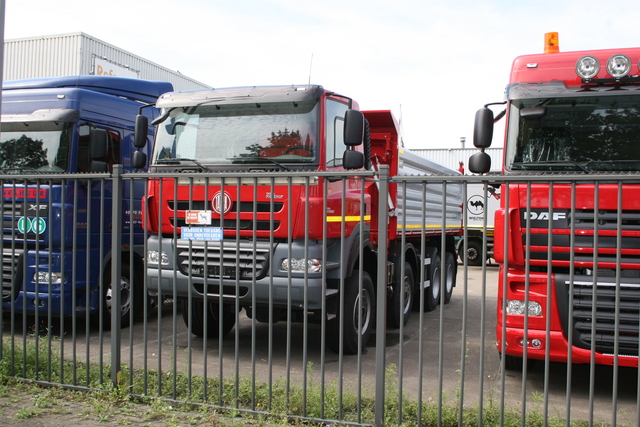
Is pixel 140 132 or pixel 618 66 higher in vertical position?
pixel 618 66

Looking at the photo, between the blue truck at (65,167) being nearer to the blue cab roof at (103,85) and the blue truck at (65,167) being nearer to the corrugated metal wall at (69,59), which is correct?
the blue cab roof at (103,85)

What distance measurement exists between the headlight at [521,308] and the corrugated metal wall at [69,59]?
556 inches

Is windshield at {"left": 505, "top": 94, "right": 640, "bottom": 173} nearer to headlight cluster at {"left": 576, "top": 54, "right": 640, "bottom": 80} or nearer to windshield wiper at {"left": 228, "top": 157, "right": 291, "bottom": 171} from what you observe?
headlight cluster at {"left": 576, "top": 54, "right": 640, "bottom": 80}

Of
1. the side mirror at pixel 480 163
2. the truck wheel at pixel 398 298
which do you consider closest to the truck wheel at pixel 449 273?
the truck wheel at pixel 398 298

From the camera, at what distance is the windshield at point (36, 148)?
7082 mm

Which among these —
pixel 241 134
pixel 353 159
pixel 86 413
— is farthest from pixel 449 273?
pixel 86 413

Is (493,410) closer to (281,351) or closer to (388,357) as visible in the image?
(388,357)

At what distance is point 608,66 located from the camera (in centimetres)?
554

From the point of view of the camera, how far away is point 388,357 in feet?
21.7

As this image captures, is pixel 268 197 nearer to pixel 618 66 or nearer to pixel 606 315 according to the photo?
pixel 606 315

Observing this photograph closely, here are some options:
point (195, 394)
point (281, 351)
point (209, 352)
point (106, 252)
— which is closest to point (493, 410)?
point (195, 394)

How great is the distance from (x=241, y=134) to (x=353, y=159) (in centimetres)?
123

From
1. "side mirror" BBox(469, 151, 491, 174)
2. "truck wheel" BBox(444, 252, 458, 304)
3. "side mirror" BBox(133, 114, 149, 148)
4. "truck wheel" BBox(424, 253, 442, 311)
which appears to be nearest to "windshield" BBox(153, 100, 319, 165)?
"side mirror" BBox(133, 114, 149, 148)

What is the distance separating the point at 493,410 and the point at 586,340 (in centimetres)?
118
